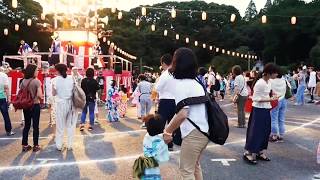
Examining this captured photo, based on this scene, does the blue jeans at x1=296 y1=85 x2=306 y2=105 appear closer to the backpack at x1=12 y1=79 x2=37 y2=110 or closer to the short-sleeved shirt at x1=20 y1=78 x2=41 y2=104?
the short-sleeved shirt at x1=20 y1=78 x2=41 y2=104

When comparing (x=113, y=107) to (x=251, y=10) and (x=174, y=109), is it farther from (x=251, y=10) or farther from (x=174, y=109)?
(x=251, y=10)

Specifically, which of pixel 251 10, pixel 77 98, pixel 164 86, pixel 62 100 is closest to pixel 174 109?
pixel 164 86

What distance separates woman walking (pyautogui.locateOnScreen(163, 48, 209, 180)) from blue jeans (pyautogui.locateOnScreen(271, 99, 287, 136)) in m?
6.03

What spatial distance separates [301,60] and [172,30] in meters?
20.3

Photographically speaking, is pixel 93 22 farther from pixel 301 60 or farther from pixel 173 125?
pixel 301 60

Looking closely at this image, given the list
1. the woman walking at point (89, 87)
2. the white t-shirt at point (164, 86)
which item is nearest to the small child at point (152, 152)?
the white t-shirt at point (164, 86)

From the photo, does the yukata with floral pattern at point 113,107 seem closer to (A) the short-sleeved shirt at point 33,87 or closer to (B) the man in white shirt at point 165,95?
(A) the short-sleeved shirt at point 33,87

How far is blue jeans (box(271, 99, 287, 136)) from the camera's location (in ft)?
33.9

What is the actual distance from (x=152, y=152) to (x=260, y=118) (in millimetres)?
3782

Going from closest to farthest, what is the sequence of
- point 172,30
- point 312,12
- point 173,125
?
1. point 173,125
2. point 312,12
3. point 172,30

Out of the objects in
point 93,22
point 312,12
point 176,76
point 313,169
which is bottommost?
point 313,169

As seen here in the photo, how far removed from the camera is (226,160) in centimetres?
827

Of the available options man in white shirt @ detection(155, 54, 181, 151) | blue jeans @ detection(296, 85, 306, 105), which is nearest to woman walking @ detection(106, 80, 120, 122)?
man in white shirt @ detection(155, 54, 181, 151)

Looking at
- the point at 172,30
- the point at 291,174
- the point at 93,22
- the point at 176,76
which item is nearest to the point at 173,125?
the point at 176,76
